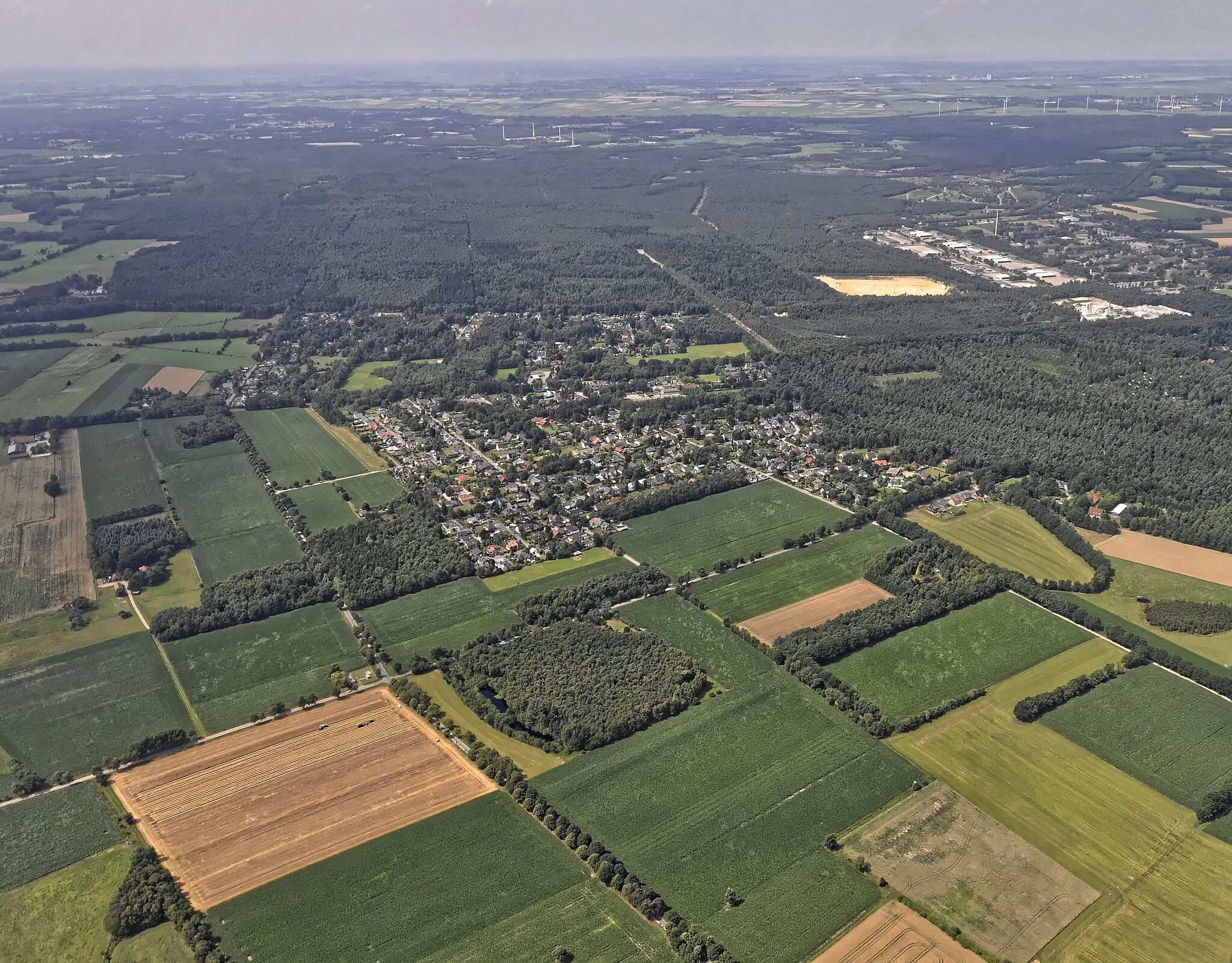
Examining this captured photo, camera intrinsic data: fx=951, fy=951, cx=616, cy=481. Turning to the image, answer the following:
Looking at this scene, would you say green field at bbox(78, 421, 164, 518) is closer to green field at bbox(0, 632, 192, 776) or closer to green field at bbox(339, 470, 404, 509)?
green field at bbox(339, 470, 404, 509)

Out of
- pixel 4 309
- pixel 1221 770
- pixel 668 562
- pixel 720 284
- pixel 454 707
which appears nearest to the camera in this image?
pixel 1221 770

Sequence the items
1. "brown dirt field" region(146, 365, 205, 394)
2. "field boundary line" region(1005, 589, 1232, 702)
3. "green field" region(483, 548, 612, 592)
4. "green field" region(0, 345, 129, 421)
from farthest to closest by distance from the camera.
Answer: "brown dirt field" region(146, 365, 205, 394) → "green field" region(0, 345, 129, 421) → "green field" region(483, 548, 612, 592) → "field boundary line" region(1005, 589, 1232, 702)

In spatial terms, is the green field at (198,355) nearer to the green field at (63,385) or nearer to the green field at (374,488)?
the green field at (63,385)

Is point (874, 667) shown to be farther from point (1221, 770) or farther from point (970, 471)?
point (970, 471)

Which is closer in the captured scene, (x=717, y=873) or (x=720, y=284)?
(x=717, y=873)

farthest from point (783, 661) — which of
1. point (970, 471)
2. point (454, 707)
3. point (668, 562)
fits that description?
point (970, 471)

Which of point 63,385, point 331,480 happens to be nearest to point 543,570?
point 331,480

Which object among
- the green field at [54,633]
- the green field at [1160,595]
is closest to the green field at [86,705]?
the green field at [54,633]

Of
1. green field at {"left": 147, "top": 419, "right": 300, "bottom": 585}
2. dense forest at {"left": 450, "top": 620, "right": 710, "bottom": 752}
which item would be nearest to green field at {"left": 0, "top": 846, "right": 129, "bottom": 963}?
dense forest at {"left": 450, "top": 620, "right": 710, "bottom": 752}
